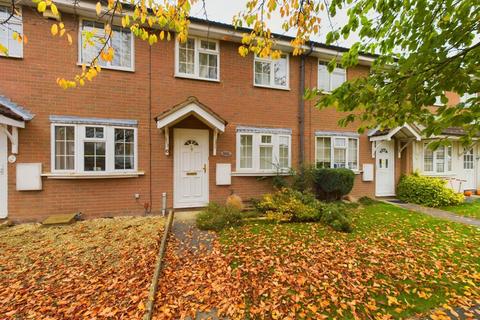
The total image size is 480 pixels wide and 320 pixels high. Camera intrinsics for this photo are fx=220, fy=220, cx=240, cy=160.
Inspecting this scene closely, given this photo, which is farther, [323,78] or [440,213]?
[323,78]

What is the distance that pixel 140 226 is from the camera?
19.7ft

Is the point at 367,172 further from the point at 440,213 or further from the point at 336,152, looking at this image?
the point at 440,213

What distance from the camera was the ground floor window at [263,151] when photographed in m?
8.36

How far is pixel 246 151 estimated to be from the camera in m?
8.41

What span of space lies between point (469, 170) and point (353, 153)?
7551 millimetres

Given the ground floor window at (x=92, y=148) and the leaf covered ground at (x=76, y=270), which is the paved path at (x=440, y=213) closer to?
the leaf covered ground at (x=76, y=270)

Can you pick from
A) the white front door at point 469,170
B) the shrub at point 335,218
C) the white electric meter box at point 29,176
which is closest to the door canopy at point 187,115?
the white electric meter box at point 29,176

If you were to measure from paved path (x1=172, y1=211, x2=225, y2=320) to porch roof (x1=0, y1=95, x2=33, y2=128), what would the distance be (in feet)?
16.1

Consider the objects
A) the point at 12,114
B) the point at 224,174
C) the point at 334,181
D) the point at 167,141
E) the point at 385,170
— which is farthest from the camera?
the point at 385,170

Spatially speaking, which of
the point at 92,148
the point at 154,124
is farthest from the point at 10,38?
the point at 154,124

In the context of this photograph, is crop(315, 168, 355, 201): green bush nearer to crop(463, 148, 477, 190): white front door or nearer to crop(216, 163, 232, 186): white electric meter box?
crop(216, 163, 232, 186): white electric meter box

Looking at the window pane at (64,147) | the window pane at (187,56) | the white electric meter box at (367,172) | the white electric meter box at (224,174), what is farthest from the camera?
the white electric meter box at (367,172)

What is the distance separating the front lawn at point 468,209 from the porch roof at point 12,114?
46.4 ft

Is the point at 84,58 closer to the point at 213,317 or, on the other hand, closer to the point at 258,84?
the point at 258,84
